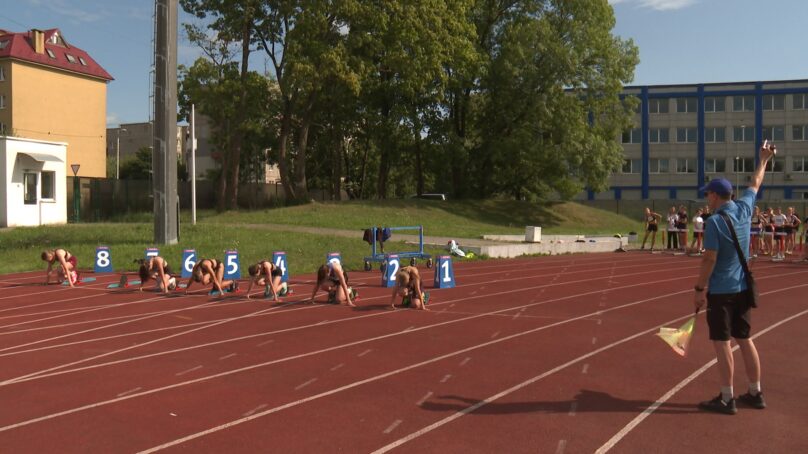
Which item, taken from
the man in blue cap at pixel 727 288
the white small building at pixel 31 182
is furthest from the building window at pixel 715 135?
the man in blue cap at pixel 727 288

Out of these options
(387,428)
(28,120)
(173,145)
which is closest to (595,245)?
(173,145)

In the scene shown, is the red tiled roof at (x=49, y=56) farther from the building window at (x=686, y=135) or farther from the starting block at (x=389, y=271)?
the starting block at (x=389, y=271)

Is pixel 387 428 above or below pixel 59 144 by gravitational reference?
below

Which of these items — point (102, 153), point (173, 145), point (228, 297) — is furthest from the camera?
point (102, 153)

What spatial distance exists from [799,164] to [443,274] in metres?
63.6

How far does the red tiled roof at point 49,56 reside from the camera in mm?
61938

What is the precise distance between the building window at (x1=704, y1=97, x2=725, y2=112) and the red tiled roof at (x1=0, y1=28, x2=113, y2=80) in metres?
60.1

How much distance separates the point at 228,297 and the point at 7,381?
642cm

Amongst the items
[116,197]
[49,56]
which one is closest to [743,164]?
[116,197]

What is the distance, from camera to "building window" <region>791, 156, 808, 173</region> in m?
66.2

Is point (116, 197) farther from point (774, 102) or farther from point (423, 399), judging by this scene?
point (774, 102)

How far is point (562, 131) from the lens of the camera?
41.9 meters

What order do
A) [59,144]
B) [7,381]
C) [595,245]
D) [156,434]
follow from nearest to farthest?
[156,434] → [7,381] → [595,245] → [59,144]

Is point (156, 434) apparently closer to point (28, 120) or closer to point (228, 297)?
point (228, 297)
